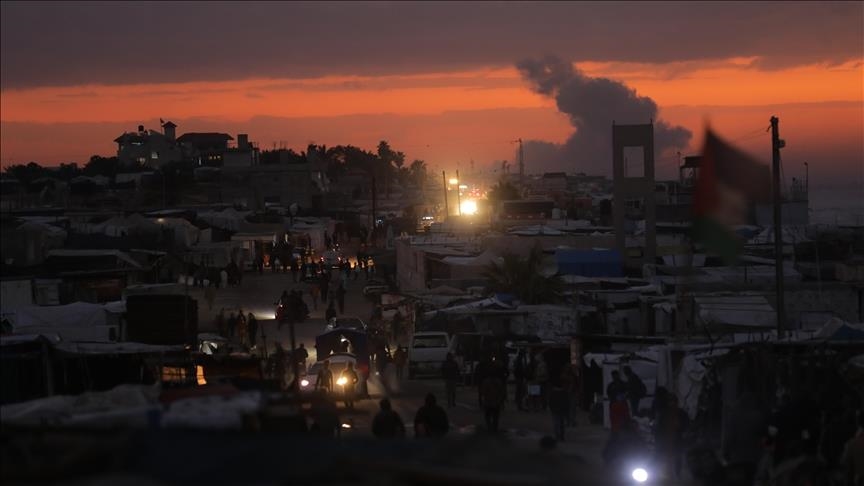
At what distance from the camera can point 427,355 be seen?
24891mm

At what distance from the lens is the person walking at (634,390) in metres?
17.2

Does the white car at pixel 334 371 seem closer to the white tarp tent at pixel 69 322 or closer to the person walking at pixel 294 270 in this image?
the white tarp tent at pixel 69 322

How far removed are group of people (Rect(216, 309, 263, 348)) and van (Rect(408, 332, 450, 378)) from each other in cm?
767

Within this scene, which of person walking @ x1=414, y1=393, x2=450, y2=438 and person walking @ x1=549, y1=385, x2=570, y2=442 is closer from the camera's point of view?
person walking @ x1=414, y1=393, x2=450, y2=438

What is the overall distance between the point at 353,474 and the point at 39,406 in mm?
5052

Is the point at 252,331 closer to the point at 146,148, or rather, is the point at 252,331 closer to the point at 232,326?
the point at 232,326

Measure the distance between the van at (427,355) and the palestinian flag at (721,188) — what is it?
7603 millimetres

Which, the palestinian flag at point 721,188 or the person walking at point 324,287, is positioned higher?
the palestinian flag at point 721,188

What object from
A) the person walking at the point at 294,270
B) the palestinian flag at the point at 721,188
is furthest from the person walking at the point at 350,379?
the person walking at the point at 294,270

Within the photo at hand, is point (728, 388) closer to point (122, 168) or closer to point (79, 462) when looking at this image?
point (79, 462)

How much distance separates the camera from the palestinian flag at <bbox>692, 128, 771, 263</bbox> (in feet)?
59.1

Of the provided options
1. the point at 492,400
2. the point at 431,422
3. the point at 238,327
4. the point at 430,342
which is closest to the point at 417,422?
the point at 431,422

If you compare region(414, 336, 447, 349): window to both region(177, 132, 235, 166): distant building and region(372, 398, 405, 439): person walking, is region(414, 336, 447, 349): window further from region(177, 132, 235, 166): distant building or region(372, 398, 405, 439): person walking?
region(177, 132, 235, 166): distant building

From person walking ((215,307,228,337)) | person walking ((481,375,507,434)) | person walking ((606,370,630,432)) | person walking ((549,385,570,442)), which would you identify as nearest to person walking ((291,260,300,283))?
person walking ((215,307,228,337))
